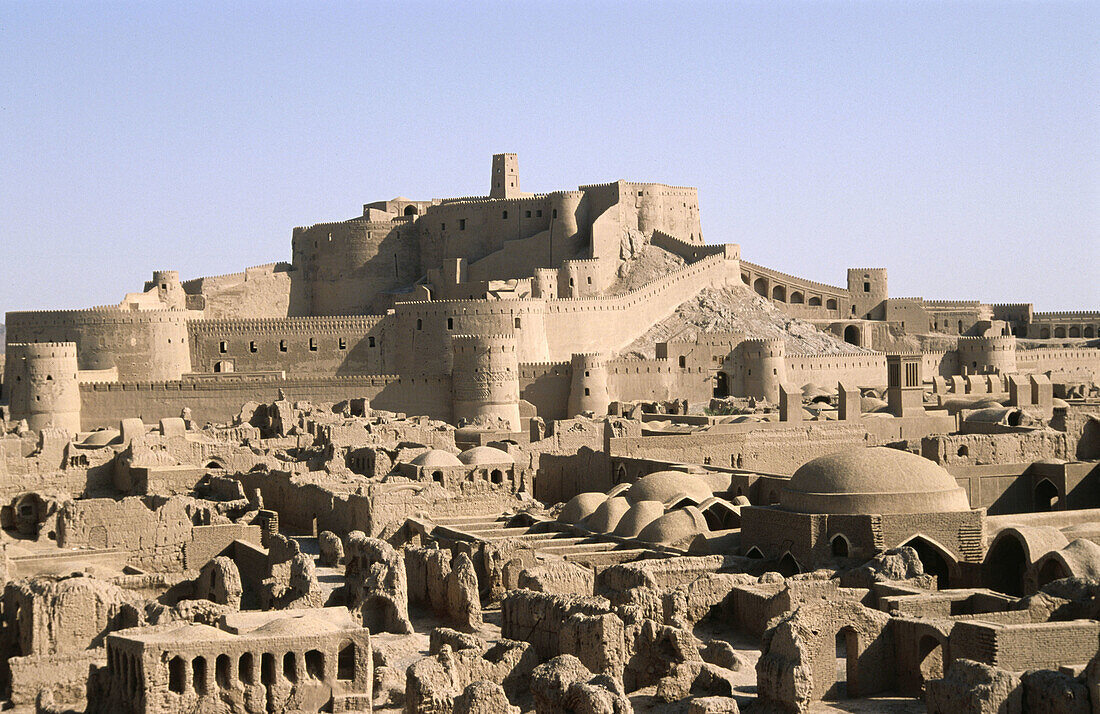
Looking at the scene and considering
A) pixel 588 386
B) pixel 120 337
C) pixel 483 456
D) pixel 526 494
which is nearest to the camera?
pixel 526 494

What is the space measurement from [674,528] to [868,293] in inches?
1642

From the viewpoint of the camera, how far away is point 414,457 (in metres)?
32.1

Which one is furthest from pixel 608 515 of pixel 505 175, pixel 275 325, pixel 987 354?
pixel 505 175

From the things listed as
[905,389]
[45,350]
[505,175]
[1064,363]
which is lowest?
[905,389]

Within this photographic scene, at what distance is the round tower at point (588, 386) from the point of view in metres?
46.0

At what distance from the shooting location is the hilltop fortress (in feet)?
147

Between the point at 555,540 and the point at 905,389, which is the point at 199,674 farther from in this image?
the point at 905,389

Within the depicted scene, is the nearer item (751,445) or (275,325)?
(751,445)

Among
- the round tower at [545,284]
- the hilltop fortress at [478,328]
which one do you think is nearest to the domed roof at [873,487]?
the hilltop fortress at [478,328]

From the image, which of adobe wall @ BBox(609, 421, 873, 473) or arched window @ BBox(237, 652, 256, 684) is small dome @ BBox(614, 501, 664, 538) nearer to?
adobe wall @ BBox(609, 421, 873, 473)

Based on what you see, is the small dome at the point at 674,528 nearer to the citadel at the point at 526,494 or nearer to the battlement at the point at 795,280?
the citadel at the point at 526,494

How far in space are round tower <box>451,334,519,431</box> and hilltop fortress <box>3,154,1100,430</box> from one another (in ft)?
0.16

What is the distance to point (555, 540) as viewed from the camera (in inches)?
986

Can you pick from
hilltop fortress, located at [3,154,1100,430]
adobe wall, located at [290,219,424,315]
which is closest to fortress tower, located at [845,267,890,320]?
hilltop fortress, located at [3,154,1100,430]
